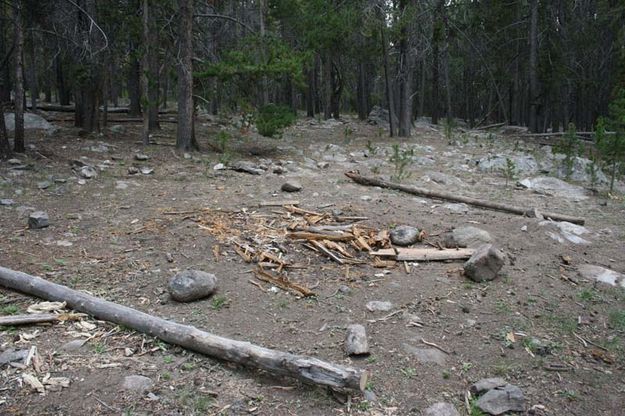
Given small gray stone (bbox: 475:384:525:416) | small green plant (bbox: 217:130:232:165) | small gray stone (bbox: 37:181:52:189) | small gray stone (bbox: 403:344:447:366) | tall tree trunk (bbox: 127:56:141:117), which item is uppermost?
tall tree trunk (bbox: 127:56:141:117)

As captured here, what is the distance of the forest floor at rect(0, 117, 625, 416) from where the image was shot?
3.58 metres

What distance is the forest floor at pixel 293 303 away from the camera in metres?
3.58

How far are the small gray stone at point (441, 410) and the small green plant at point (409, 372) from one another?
34 cm

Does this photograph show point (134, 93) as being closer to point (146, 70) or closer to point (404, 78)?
point (146, 70)

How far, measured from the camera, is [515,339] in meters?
4.54

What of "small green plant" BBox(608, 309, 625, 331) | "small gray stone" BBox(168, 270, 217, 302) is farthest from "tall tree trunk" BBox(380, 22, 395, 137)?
"small gray stone" BBox(168, 270, 217, 302)

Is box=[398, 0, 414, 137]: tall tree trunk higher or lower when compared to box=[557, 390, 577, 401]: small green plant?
higher

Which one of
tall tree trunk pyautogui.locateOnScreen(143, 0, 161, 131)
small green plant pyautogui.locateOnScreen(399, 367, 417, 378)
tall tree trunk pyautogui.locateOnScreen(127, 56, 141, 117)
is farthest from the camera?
tall tree trunk pyautogui.locateOnScreen(127, 56, 141, 117)

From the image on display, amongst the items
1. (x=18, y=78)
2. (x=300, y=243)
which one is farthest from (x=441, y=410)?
(x=18, y=78)

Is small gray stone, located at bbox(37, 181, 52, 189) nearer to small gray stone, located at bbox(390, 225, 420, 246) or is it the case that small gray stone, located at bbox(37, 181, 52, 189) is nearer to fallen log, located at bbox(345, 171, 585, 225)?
fallen log, located at bbox(345, 171, 585, 225)

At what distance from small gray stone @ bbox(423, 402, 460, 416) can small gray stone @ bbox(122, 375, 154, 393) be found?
191cm

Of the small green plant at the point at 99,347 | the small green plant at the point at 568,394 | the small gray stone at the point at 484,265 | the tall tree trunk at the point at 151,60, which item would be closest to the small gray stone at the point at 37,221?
the small green plant at the point at 99,347

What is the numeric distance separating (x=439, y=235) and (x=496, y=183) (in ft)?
16.3

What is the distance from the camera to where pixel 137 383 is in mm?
3494
